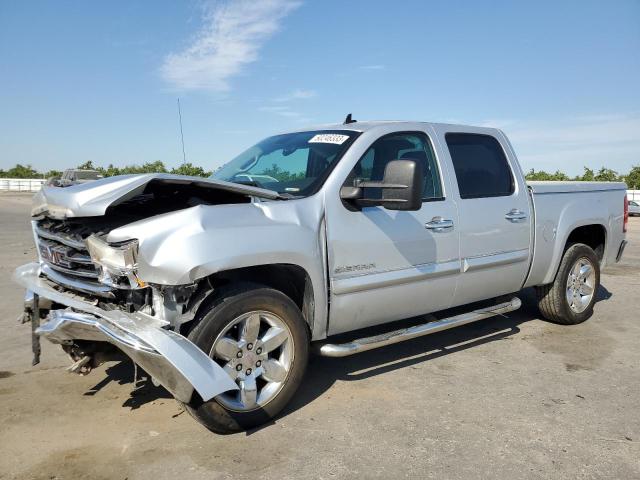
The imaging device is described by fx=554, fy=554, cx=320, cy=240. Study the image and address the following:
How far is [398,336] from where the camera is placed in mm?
3902

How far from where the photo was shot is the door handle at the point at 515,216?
15.5 ft

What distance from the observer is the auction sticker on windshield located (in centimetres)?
401

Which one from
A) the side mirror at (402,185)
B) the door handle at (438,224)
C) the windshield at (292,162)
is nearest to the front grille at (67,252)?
the windshield at (292,162)

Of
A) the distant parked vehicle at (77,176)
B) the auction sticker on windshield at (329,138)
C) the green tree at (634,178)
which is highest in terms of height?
the auction sticker on windshield at (329,138)

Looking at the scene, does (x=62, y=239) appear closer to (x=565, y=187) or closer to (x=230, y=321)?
(x=230, y=321)

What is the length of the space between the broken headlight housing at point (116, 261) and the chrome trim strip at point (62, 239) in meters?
0.16

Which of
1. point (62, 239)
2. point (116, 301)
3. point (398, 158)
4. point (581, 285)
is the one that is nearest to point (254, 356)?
point (116, 301)

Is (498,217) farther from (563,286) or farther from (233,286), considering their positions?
(233,286)

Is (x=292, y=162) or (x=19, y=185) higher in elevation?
(x=292, y=162)

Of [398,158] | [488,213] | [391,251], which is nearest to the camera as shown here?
[391,251]

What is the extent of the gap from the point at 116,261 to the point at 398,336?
6.50ft

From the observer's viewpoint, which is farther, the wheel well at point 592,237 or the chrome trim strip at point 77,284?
the wheel well at point 592,237

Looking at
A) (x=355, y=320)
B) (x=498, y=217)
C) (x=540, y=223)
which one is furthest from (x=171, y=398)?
(x=540, y=223)

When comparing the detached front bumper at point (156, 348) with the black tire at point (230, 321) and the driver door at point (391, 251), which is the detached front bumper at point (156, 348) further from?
the driver door at point (391, 251)
